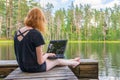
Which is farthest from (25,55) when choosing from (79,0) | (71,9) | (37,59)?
(79,0)

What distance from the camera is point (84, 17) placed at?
55.2 metres

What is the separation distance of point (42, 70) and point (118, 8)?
54.7 meters

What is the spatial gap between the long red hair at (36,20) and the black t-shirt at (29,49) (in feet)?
0.28

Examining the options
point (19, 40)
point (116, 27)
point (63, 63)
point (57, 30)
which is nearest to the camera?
point (19, 40)

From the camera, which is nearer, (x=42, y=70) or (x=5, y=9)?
(x=42, y=70)

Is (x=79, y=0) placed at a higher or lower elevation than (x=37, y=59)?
higher

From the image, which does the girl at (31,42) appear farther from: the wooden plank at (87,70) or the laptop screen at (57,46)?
the wooden plank at (87,70)

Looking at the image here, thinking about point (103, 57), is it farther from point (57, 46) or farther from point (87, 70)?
point (57, 46)

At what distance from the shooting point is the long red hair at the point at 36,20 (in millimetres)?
3716

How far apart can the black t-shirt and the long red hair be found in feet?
0.28

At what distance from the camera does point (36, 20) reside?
373 centimetres

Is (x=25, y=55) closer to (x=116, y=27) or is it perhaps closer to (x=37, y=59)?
(x=37, y=59)

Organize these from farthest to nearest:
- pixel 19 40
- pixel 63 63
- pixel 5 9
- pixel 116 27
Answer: pixel 116 27 → pixel 5 9 → pixel 63 63 → pixel 19 40

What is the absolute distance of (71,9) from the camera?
55.2 metres
